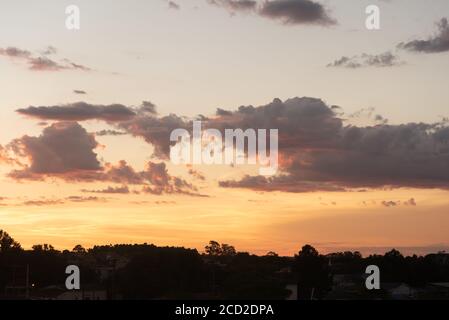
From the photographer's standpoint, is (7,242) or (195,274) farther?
(7,242)

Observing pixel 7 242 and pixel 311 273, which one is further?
pixel 7 242

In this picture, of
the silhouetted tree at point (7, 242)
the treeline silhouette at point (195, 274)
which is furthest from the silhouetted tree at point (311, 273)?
the silhouetted tree at point (7, 242)

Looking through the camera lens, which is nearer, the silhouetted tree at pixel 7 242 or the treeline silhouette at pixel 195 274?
the treeline silhouette at pixel 195 274

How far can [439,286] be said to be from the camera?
98312mm

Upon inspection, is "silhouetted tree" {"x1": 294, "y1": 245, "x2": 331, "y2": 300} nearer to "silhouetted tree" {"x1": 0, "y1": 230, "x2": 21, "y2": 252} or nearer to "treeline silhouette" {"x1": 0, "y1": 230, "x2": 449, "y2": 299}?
"treeline silhouette" {"x1": 0, "y1": 230, "x2": 449, "y2": 299}

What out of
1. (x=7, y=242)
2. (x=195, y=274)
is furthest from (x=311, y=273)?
(x=7, y=242)

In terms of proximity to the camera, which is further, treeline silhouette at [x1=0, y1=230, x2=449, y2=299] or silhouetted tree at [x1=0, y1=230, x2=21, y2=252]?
silhouetted tree at [x1=0, y1=230, x2=21, y2=252]

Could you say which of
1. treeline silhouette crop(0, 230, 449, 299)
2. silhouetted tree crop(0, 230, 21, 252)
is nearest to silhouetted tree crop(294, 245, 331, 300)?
treeline silhouette crop(0, 230, 449, 299)

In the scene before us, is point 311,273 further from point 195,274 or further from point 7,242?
point 7,242

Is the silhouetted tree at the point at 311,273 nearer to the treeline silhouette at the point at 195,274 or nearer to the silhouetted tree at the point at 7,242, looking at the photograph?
the treeline silhouette at the point at 195,274

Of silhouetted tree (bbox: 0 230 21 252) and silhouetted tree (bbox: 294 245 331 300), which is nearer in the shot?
silhouetted tree (bbox: 294 245 331 300)
